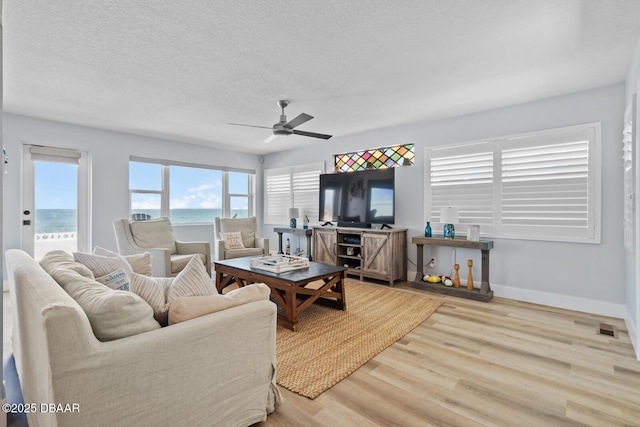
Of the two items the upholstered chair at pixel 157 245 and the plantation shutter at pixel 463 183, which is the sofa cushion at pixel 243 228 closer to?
the upholstered chair at pixel 157 245

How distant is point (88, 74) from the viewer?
116 inches

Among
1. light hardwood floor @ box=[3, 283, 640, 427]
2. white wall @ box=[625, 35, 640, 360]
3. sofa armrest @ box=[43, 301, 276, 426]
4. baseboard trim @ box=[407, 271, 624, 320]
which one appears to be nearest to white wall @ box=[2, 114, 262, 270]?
light hardwood floor @ box=[3, 283, 640, 427]

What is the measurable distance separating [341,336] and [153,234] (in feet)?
10.4

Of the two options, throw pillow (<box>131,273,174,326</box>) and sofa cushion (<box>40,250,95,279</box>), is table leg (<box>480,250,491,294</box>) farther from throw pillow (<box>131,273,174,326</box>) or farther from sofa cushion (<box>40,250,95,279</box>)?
sofa cushion (<box>40,250,95,279</box>)

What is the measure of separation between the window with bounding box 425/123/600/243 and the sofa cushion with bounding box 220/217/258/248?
3050mm

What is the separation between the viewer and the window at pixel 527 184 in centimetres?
340

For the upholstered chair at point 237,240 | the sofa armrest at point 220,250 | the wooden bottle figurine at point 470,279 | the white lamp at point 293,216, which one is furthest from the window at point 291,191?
the wooden bottle figurine at point 470,279

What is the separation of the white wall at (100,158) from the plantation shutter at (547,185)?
5.37 metres

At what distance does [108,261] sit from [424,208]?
13.2ft

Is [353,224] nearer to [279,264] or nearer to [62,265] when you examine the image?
[279,264]

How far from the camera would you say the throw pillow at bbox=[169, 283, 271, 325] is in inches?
55.6

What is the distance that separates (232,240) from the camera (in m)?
5.00

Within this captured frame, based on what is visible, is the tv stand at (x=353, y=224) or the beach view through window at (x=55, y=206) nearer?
the beach view through window at (x=55, y=206)

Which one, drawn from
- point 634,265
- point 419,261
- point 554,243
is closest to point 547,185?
point 554,243
